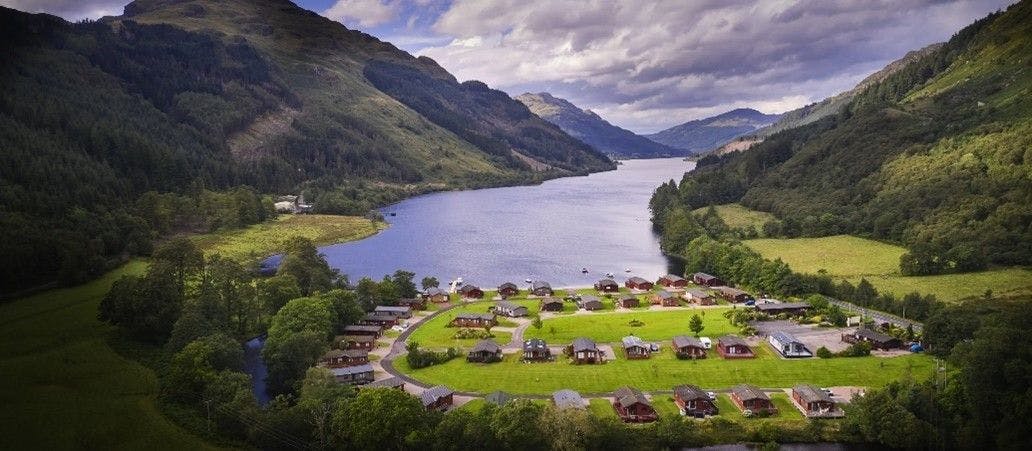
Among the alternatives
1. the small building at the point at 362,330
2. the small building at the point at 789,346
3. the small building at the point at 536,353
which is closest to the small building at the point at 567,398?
the small building at the point at 536,353

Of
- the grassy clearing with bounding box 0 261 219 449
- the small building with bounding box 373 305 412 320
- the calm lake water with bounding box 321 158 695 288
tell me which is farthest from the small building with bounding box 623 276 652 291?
the grassy clearing with bounding box 0 261 219 449

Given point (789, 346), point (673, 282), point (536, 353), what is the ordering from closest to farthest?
point (789, 346) → point (536, 353) → point (673, 282)

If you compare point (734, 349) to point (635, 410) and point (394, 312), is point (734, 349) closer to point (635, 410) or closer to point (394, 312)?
point (635, 410)

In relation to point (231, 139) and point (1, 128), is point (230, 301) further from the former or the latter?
point (231, 139)

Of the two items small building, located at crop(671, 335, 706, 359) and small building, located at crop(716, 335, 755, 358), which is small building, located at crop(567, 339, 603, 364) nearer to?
small building, located at crop(671, 335, 706, 359)

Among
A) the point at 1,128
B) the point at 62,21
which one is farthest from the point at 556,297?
the point at 62,21

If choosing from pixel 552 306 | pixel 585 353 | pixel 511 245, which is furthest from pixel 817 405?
pixel 511 245

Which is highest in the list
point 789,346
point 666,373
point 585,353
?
point 585,353
